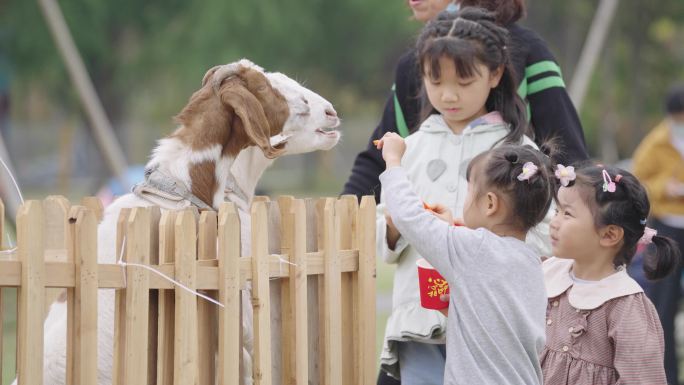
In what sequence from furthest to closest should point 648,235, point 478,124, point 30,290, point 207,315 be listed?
point 478,124 < point 648,235 < point 207,315 < point 30,290

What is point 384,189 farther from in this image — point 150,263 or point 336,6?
point 336,6

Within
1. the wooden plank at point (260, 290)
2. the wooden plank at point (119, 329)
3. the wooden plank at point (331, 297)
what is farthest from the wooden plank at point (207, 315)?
the wooden plank at point (331, 297)

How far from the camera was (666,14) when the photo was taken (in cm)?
3678

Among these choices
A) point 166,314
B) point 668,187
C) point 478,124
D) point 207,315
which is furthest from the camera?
point 668,187

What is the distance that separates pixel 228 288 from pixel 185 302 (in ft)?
0.56

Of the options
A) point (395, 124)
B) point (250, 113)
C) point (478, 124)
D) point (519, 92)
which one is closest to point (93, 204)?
point (250, 113)

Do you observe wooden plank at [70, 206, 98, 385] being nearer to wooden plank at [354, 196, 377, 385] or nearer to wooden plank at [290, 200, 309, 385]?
wooden plank at [290, 200, 309, 385]

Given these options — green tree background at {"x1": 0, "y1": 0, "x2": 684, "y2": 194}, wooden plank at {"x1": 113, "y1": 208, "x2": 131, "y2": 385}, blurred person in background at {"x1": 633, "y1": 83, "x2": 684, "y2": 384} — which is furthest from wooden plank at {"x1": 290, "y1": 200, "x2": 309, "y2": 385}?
green tree background at {"x1": 0, "y1": 0, "x2": 684, "y2": 194}

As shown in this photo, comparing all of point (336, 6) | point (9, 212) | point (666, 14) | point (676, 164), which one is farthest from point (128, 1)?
point (676, 164)

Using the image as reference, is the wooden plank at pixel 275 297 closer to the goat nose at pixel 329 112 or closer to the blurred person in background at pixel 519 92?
the goat nose at pixel 329 112

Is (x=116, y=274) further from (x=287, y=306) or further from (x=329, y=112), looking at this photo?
(x=329, y=112)

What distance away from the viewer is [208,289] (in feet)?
12.4

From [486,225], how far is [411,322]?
75 cm

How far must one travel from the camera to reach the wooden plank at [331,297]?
420 cm
